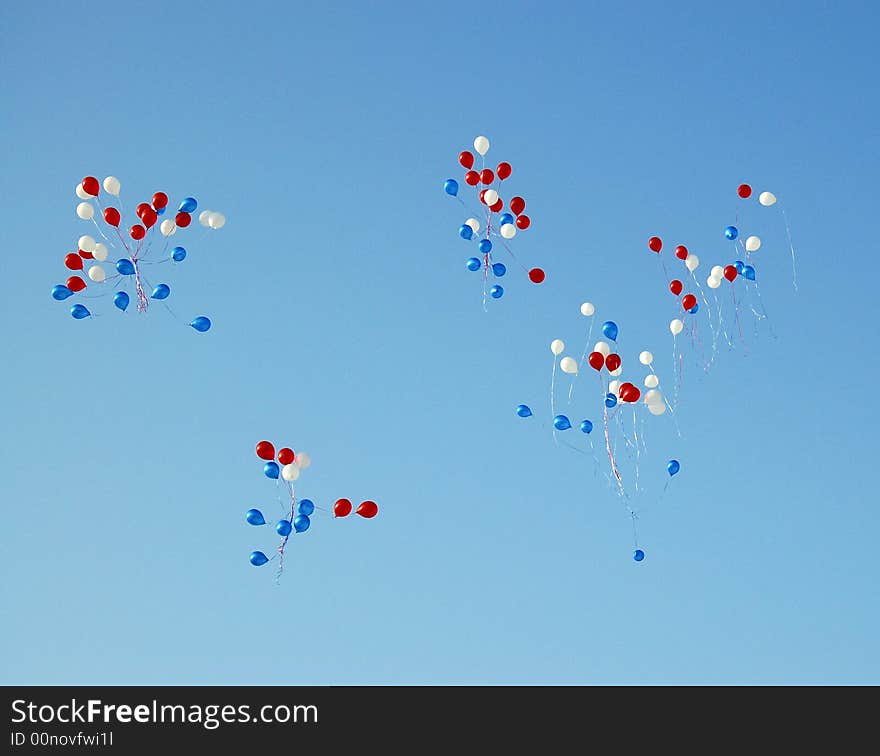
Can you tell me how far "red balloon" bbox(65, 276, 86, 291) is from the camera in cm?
515

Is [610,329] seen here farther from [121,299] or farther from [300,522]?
[121,299]

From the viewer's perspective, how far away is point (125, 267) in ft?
16.7

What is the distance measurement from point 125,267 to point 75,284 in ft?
0.88

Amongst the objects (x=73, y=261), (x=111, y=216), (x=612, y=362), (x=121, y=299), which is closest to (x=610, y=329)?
(x=612, y=362)

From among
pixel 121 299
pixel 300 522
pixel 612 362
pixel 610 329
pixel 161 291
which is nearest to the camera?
pixel 300 522

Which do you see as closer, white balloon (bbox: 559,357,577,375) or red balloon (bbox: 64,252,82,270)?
red balloon (bbox: 64,252,82,270)

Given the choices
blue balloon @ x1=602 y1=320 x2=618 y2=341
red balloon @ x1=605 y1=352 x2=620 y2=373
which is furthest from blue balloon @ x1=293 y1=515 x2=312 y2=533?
blue balloon @ x1=602 y1=320 x2=618 y2=341

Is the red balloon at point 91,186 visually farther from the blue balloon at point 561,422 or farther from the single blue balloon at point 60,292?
the blue balloon at point 561,422

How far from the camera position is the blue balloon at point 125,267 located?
5.07m

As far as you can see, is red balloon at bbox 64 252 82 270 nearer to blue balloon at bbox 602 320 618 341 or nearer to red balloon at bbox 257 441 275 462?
red balloon at bbox 257 441 275 462

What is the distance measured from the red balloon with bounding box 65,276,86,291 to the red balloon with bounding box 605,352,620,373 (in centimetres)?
252
